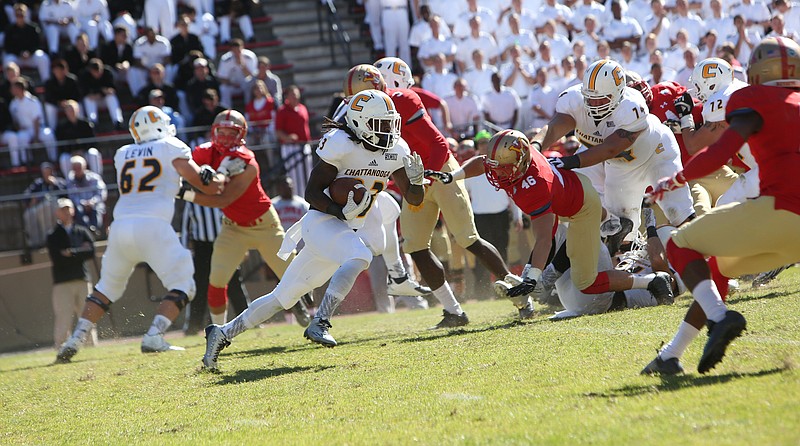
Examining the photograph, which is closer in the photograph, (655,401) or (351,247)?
(655,401)

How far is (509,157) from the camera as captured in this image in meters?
7.11

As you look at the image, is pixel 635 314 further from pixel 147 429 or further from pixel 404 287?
pixel 147 429

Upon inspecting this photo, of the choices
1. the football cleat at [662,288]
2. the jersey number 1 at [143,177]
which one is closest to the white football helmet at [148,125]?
the jersey number 1 at [143,177]

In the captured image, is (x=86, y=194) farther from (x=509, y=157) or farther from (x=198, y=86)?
(x=509, y=157)

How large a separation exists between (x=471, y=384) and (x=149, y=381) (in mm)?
2787

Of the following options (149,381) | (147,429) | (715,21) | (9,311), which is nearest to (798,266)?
(715,21)

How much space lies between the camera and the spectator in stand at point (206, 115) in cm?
1436

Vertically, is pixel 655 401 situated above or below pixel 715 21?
below

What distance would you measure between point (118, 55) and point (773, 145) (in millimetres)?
12968

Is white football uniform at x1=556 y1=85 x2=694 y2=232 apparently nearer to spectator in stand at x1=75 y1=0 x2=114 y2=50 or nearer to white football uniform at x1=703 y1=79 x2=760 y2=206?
white football uniform at x1=703 y1=79 x2=760 y2=206

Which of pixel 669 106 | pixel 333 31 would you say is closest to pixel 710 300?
pixel 669 106

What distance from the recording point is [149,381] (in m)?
7.38

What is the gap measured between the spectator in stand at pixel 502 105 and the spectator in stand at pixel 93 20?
6259 mm

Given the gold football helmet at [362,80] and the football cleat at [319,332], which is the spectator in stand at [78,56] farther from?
the football cleat at [319,332]
